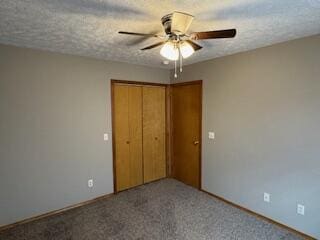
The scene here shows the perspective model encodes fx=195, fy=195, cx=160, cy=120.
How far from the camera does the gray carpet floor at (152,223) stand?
233 centimetres

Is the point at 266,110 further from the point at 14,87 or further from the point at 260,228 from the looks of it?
the point at 14,87

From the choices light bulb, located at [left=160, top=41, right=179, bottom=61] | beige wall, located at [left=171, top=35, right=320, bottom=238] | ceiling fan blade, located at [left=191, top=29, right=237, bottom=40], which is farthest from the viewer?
beige wall, located at [left=171, top=35, right=320, bottom=238]

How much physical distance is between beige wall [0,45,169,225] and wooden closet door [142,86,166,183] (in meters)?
0.73

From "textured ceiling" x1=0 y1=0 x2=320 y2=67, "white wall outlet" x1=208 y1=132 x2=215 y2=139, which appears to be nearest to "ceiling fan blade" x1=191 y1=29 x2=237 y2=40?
"textured ceiling" x1=0 y1=0 x2=320 y2=67

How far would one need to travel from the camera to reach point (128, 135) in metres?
3.59

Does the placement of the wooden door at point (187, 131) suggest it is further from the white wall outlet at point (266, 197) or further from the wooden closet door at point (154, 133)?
the white wall outlet at point (266, 197)

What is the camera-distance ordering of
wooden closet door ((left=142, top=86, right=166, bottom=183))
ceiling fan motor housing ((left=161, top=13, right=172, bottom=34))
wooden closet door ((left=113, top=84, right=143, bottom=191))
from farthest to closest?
wooden closet door ((left=142, top=86, right=166, bottom=183)) → wooden closet door ((left=113, top=84, right=143, bottom=191)) → ceiling fan motor housing ((left=161, top=13, right=172, bottom=34))

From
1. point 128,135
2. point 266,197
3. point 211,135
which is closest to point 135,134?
point 128,135

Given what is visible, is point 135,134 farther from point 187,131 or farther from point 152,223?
point 152,223

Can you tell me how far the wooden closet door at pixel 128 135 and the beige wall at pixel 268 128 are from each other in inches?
49.2

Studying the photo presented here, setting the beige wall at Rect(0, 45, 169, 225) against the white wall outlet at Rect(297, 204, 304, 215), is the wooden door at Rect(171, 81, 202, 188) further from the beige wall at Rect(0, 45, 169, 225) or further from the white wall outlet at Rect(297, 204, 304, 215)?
the white wall outlet at Rect(297, 204, 304, 215)

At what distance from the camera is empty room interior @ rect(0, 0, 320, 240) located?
5.83 feet

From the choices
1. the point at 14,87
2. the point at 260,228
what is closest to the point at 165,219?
the point at 260,228

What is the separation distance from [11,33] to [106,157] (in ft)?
6.89
